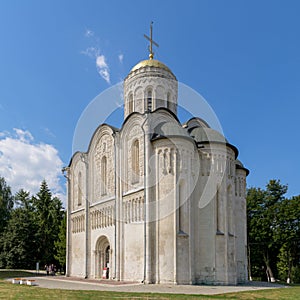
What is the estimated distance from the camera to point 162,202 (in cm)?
2294

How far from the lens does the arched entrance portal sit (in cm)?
2820

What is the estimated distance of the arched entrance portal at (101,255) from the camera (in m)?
28.2

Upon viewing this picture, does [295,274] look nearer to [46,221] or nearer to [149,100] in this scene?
[149,100]

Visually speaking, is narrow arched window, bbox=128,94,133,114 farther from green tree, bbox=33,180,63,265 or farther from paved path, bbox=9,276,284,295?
green tree, bbox=33,180,63,265

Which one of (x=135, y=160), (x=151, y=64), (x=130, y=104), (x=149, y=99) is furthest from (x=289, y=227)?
(x=151, y=64)

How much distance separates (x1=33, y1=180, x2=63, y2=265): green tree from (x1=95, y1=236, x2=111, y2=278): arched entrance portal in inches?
680

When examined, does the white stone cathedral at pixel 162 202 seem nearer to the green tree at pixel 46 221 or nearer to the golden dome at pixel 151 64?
the golden dome at pixel 151 64

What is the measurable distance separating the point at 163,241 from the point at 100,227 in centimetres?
693

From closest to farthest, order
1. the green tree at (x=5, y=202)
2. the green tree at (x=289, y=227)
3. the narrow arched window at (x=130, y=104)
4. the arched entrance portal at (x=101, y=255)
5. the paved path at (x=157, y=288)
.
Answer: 1. the paved path at (x=157, y=288)
2. the arched entrance portal at (x=101, y=255)
3. the narrow arched window at (x=130, y=104)
4. the green tree at (x=289, y=227)
5. the green tree at (x=5, y=202)

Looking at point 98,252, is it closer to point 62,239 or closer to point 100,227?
point 100,227

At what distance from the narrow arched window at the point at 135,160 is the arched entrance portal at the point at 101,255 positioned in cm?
577

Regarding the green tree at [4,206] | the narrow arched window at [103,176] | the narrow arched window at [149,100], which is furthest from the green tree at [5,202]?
the narrow arched window at [149,100]

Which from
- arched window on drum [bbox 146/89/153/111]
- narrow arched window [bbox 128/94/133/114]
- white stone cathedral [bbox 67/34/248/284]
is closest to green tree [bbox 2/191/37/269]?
white stone cathedral [bbox 67/34/248/284]

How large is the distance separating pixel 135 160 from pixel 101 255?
777cm
